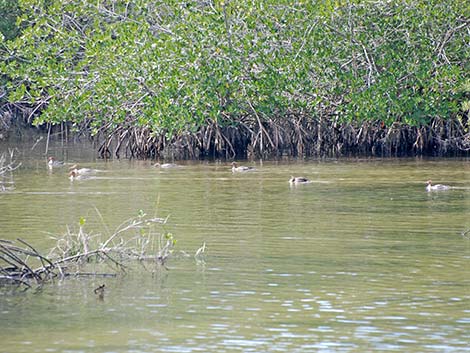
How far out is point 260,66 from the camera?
74.1ft

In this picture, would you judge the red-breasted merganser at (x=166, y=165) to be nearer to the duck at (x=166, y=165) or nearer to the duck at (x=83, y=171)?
the duck at (x=166, y=165)

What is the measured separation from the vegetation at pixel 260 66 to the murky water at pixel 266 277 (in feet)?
16.1

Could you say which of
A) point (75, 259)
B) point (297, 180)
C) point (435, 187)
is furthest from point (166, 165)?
point (75, 259)

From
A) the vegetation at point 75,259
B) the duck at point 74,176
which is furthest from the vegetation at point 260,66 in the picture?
the vegetation at point 75,259

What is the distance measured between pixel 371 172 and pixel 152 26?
5532mm

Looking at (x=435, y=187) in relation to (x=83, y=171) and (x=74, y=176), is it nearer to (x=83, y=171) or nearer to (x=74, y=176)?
(x=74, y=176)

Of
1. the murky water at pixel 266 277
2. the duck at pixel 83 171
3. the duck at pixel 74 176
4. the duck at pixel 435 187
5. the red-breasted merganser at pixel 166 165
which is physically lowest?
the murky water at pixel 266 277

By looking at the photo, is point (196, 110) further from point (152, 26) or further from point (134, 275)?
point (134, 275)

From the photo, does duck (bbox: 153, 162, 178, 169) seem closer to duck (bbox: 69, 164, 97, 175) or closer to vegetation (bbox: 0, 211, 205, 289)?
duck (bbox: 69, 164, 97, 175)

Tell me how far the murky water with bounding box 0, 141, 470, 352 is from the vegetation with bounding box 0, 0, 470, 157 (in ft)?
16.1

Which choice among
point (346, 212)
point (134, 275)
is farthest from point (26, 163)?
point (134, 275)

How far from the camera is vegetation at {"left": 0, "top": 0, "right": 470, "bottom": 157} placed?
21.6 m

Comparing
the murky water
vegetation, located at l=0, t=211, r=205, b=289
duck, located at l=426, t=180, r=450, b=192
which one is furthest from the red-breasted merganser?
vegetation, located at l=0, t=211, r=205, b=289

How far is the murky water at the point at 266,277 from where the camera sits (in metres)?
7.48
